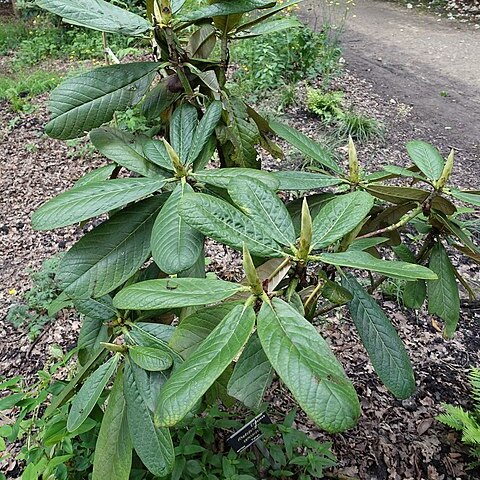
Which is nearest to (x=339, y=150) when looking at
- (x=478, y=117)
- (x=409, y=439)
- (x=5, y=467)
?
(x=478, y=117)

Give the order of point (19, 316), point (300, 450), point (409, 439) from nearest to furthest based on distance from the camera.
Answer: point (300, 450)
point (409, 439)
point (19, 316)

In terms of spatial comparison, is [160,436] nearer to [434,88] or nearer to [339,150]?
[339,150]

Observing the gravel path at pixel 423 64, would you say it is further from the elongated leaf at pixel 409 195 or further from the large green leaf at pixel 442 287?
the elongated leaf at pixel 409 195

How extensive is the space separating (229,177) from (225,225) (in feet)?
0.42

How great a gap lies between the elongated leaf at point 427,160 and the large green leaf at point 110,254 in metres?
0.53

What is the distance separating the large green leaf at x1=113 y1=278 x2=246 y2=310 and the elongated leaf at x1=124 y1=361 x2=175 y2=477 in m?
0.23

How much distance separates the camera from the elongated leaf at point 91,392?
90 cm

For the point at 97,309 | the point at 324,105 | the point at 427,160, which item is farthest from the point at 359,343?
the point at 324,105

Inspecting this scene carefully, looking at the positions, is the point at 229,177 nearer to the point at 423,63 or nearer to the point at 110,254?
the point at 110,254

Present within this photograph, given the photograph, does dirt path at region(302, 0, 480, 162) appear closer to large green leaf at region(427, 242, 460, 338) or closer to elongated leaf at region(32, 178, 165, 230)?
large green leaf at region(427, 242, 460, 338)

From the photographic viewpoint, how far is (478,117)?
4305 mm

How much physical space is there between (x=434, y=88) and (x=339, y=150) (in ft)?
5.72

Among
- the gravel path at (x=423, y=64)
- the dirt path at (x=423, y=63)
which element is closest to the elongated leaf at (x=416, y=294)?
the gravel path at (x=423, y=64)

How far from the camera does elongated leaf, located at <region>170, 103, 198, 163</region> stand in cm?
92
